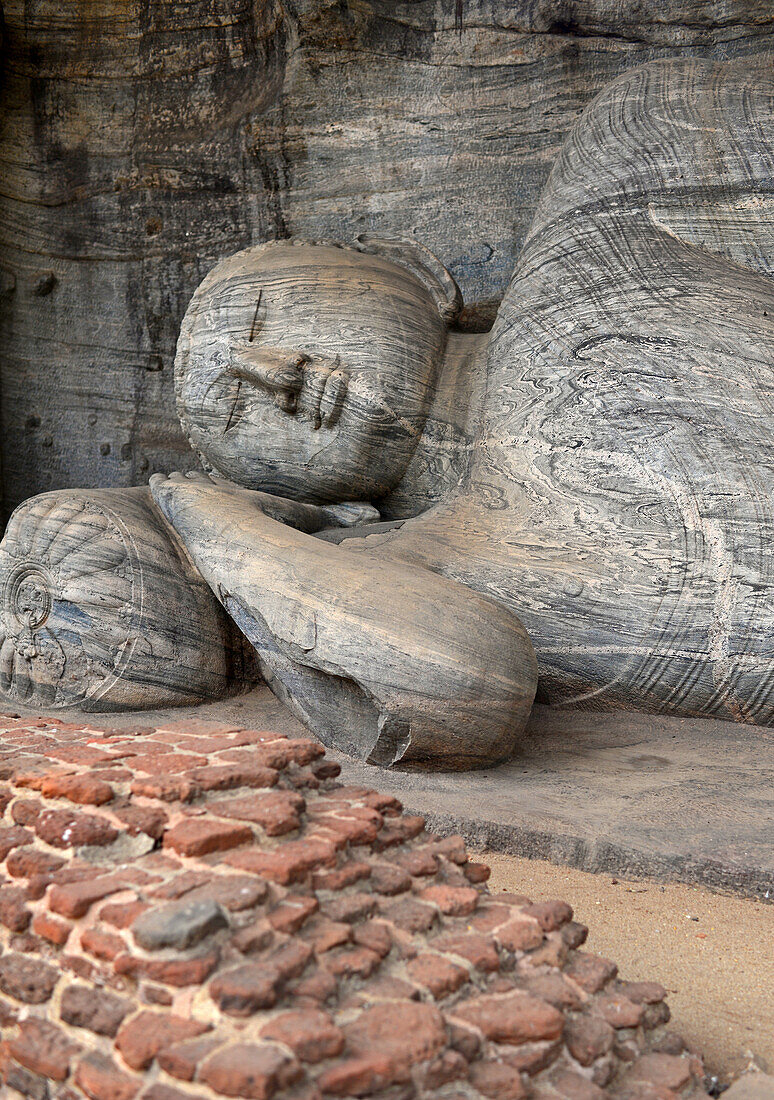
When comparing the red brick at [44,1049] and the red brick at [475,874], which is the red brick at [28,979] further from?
the red brick at [475,874]

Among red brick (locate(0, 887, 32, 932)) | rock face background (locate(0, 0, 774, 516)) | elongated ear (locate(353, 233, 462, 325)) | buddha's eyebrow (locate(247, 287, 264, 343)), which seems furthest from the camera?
rock face background (locate(0, 0, 774, 516))

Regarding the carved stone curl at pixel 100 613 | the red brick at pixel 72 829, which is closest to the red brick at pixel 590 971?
the red brick at pixel 72 829

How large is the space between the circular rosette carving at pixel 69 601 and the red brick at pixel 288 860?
77.2 inches

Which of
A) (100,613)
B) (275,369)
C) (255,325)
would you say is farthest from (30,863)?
(255,325)

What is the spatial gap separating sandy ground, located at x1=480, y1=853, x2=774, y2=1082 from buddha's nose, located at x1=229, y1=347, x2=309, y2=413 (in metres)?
2.02

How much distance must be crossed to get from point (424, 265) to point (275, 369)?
892 mm

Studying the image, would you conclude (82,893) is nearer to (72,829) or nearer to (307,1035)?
(72,829)

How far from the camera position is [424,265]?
4301 millimetres

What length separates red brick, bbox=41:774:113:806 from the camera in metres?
1.80

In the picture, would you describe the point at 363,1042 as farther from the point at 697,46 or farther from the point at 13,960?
→ the point at 697,46

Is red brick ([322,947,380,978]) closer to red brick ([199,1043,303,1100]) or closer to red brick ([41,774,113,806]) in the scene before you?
red brick ([199,1043,303,1100])

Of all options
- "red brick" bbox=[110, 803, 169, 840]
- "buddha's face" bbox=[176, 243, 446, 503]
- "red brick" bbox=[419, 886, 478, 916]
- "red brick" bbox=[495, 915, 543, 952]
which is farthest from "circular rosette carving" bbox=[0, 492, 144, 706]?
"red brick" bbox=[495, 915, 543, 952]

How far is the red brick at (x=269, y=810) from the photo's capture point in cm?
170

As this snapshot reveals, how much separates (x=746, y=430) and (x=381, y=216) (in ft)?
8.22
